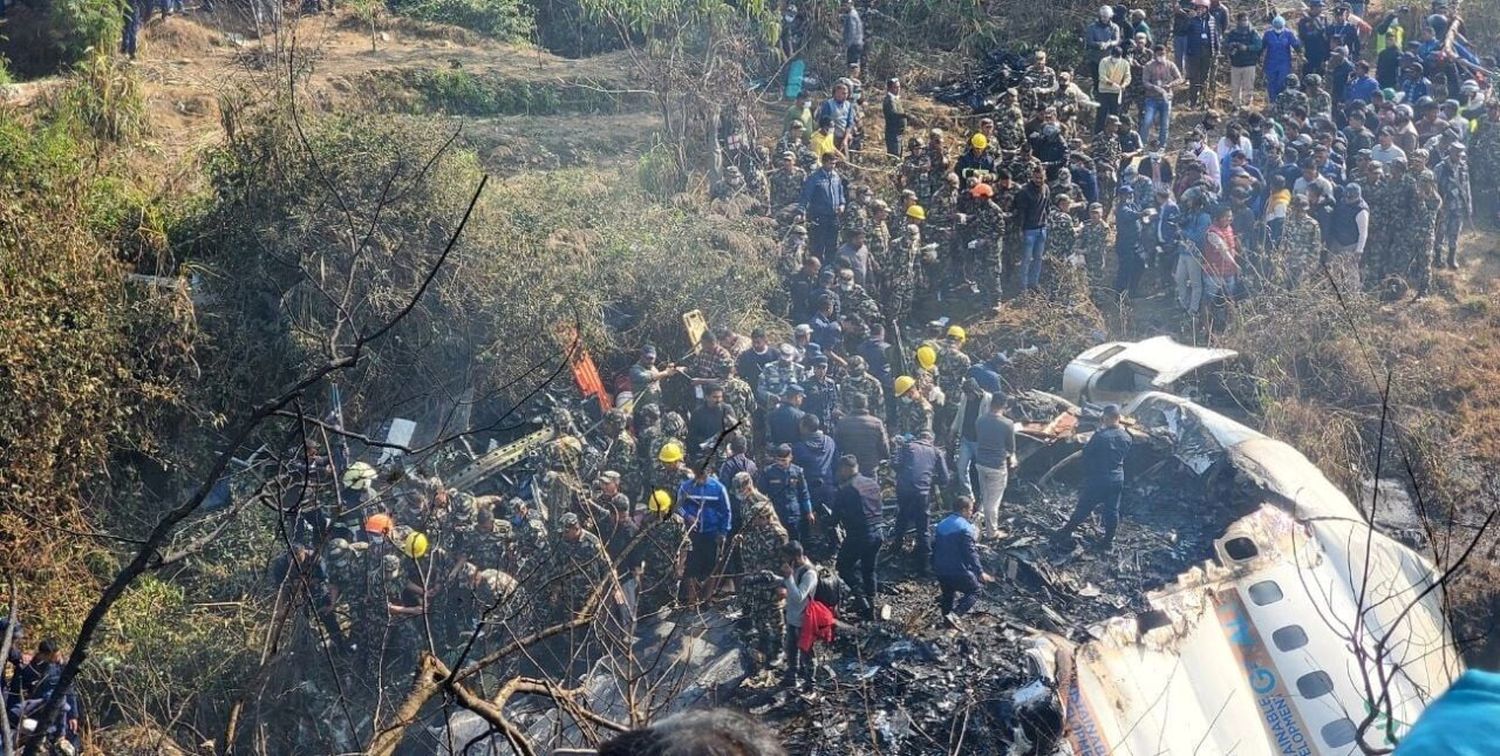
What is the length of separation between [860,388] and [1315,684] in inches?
213

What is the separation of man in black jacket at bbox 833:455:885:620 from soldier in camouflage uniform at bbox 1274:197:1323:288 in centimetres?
671

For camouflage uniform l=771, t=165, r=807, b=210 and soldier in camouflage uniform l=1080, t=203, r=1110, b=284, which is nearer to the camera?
soldier in camouflage uniform l=1080, t=203, r=1110, b=284

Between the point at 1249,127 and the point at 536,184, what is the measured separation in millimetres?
9282

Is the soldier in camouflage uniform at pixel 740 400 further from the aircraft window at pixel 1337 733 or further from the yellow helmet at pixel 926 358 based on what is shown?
the aircraft window at pixel 1337 733

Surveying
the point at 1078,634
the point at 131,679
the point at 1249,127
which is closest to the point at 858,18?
the point at 1249,127

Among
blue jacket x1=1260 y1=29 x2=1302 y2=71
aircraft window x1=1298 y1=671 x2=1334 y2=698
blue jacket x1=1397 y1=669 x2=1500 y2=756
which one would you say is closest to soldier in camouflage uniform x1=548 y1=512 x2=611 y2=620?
aircraft window x1=1298 y1=671 x2=1334 y2=698

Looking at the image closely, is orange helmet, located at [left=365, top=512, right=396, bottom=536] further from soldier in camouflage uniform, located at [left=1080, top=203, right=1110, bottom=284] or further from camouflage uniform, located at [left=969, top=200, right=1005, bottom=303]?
soldier in camouflage uniform, located at [left=1080, top=203, right=1110, bottom=284]

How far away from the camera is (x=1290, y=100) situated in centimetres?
1959

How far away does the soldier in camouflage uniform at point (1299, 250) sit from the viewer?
16672 mm

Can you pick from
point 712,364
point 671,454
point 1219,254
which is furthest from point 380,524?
point 1219,254

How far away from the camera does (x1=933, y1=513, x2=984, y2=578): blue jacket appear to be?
1211cm

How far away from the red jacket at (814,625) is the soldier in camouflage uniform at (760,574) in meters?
0.30

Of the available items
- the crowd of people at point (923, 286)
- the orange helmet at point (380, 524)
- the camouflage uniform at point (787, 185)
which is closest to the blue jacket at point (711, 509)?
the crowd of people at point (923, 286)

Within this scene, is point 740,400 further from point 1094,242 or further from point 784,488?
point 1094,242
